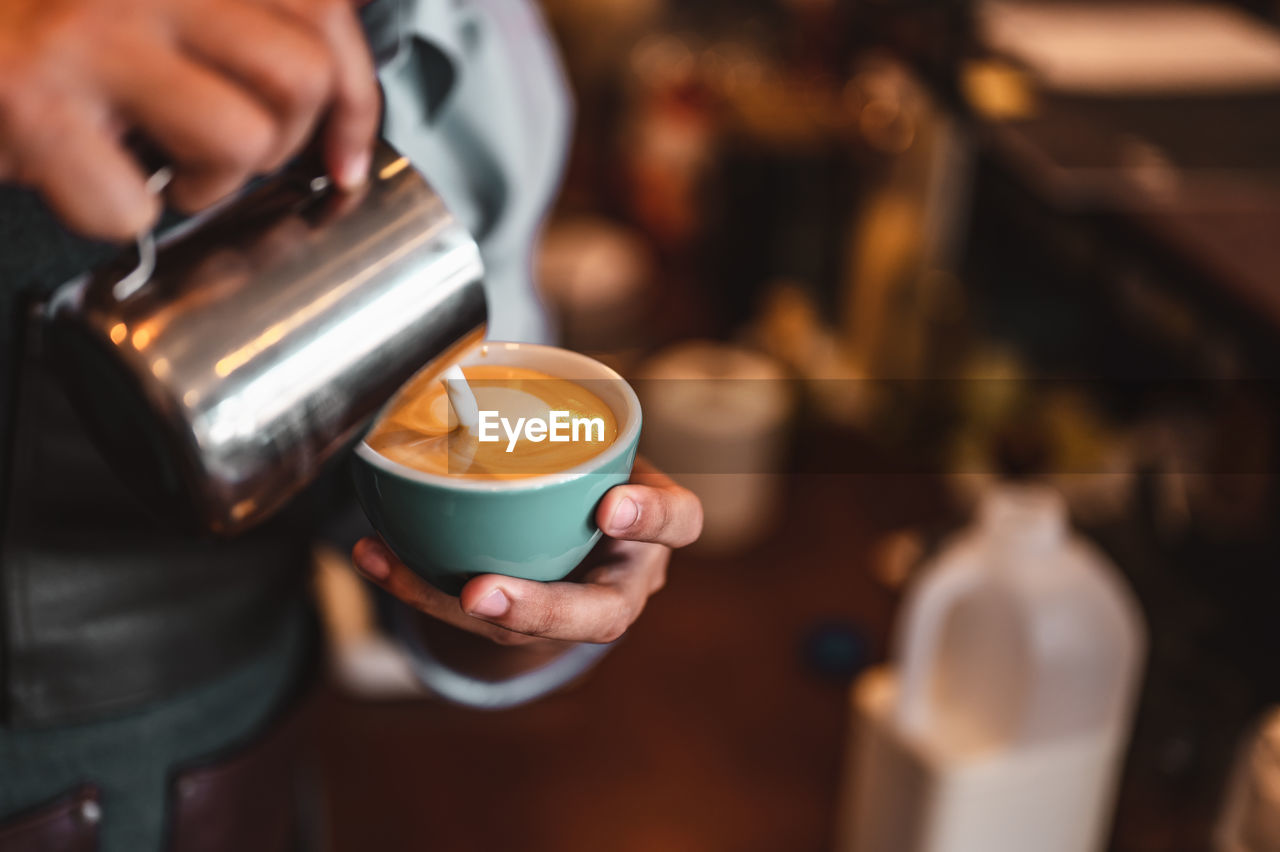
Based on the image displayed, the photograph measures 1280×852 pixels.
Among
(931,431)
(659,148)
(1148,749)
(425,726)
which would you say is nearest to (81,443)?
(425,726)

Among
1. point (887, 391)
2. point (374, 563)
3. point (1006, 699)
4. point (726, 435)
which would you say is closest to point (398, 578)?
point (374, 563)

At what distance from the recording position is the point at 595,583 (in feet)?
1.57

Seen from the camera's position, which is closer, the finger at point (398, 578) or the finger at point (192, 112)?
the finger at point (192, 112)

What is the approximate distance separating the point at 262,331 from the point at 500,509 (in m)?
0.10

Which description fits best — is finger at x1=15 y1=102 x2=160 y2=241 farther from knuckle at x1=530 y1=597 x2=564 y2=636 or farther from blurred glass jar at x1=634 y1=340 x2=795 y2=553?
blurred glass jar at x1=634 y1=340 x2=795 y2=553

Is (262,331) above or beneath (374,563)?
above

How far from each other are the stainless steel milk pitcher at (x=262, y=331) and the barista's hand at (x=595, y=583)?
0.08m

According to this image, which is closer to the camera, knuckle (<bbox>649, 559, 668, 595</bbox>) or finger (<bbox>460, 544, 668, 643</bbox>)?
finger (<bbox>460, 544, 668, 643</bbox>)

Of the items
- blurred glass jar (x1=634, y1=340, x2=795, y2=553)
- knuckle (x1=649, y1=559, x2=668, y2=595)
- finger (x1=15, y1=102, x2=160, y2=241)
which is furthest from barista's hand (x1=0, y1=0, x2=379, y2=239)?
blurred glass jar (x1=634, y1=340, x2=795, y2=553)

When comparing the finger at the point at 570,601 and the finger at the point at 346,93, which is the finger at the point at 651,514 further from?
the finger at the point at 346,93

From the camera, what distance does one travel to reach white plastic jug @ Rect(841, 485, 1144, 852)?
2.64 feet

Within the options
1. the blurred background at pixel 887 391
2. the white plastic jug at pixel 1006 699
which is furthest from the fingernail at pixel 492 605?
the white plastic jug at pixel 1006 699

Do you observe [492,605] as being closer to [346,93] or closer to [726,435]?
[346,93]

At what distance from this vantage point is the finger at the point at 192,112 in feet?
1.15
